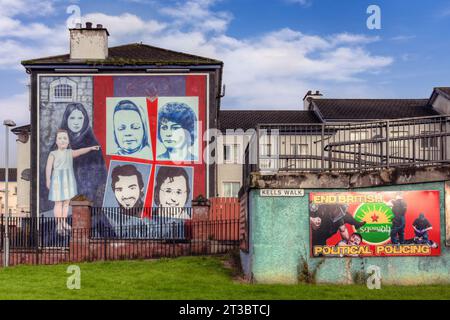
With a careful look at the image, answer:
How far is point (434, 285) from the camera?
1393cm

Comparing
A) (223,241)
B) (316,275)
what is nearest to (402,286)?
(316,275)

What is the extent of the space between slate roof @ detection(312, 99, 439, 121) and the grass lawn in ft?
103

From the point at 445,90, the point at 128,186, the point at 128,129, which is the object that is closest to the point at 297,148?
the point at 128,129

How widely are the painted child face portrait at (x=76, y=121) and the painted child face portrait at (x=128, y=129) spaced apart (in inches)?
68.0

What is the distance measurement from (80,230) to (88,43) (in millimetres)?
11929

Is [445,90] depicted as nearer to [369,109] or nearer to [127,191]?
[369,109]

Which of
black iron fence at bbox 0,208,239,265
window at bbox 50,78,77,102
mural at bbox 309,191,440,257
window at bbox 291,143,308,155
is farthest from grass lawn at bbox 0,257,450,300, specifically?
window at bbox 50,78,77,102

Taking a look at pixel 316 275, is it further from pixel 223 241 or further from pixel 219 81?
pixel 219 81

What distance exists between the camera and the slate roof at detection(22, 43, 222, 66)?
3069 centimetres

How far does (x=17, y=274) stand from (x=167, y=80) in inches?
563

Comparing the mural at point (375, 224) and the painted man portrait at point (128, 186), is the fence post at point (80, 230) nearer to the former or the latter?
the painted man portrait at point (128, 186)

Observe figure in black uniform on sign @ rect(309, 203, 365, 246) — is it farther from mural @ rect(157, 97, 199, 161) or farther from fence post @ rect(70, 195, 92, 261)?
mural @ rect(157, 97, 199, 161)

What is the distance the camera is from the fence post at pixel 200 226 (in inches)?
944
